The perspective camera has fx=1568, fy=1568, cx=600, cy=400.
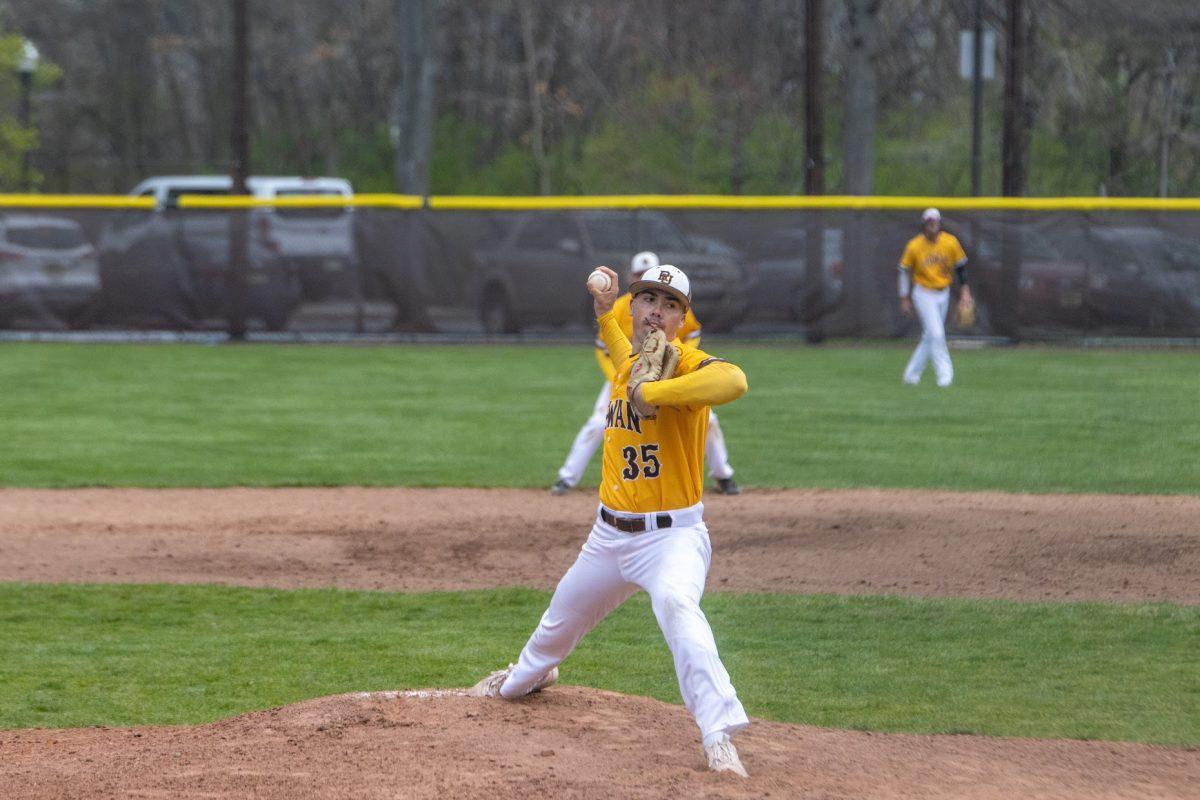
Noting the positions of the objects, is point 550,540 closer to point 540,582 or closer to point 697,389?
point 540,582

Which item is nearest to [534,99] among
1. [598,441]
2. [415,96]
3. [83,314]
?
[415,96]

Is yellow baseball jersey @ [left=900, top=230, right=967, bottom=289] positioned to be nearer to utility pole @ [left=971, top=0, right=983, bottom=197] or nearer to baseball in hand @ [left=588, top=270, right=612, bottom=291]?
utility pole @ [left=971, top=0, right=983, bottom=197]

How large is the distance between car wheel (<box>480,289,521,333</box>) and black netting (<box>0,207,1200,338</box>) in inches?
1.3

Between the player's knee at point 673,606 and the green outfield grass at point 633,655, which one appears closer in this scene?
the player's knee at point 673,606

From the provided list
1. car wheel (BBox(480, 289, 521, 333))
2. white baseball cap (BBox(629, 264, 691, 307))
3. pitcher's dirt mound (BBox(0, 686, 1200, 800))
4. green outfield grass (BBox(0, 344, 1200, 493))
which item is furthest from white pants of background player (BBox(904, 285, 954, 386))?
white baseball cap (BBox(629, 264, 691, 307))

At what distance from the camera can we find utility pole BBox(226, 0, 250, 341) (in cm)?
2344

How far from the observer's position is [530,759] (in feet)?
18.7

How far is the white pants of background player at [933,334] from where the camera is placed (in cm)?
1827

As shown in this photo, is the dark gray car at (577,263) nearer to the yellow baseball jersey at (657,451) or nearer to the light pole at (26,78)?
the light pole at (26,78)

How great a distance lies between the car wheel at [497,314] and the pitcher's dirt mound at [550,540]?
10.9m

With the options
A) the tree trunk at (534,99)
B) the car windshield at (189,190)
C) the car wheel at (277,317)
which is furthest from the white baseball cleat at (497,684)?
the tree trunk at (534,99)

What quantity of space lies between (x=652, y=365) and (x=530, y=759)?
1.50m

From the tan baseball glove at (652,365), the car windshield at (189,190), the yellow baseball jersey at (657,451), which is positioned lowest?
the yellow baseball jersey at (657,451)

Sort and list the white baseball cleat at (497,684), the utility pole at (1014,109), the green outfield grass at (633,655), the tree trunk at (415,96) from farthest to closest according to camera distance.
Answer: the tree trunk at (415,96) → the utility pole at (1014,109) → the green outfield grass at (633,655) → the white baseball cleat at (497,684)
